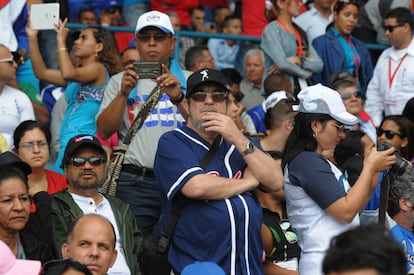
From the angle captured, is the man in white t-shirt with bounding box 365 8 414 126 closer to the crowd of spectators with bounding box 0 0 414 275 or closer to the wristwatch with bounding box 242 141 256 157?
the crowd of spectators with bounding box 0 0 414 275

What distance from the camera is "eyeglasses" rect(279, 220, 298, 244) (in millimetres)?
7840

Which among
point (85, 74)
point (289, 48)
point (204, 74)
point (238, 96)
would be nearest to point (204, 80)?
point (204, 74)

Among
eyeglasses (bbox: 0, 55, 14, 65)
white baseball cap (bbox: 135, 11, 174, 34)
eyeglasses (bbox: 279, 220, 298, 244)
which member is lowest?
eyeglasses (bbox: 279, 220, 298, 244)

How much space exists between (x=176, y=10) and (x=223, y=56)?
31.7 inches

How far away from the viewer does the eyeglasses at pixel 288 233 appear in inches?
309

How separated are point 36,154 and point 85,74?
0.95 m

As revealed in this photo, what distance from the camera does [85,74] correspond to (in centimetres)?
949

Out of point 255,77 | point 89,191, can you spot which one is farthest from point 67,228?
point 255,77

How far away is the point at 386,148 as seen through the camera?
694 cm

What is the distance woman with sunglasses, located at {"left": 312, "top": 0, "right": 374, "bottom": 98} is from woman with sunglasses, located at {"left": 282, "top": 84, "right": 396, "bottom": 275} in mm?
4804

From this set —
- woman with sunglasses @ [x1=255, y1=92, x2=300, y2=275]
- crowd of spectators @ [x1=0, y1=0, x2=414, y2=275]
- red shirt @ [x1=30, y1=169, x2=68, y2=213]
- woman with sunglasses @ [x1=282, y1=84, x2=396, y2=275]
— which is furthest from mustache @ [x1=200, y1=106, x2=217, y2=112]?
red shirt @ [x1=30, y1=169, x2=68, y2=213]

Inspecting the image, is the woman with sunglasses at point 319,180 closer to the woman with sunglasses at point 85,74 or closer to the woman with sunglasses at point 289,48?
the woman with sunglasses at point 85,74

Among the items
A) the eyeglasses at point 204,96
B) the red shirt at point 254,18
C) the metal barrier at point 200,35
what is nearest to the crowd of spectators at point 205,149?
the eyeglasses at point 204,96

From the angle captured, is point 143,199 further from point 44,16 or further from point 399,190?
point 44,16
